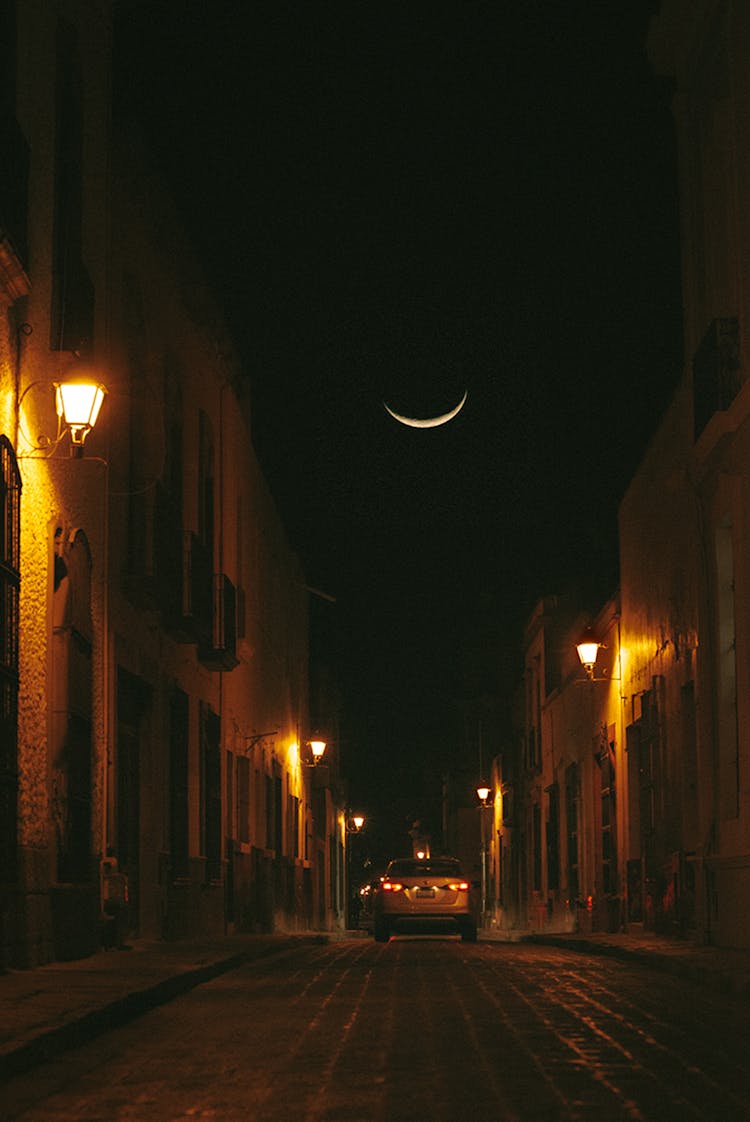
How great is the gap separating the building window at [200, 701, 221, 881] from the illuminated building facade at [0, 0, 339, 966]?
5 cm

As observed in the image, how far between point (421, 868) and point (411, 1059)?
2048 cm

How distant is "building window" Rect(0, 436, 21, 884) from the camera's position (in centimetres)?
1322

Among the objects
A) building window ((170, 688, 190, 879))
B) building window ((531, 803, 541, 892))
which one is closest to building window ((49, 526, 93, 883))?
building window ((170, 688, 190, 879))

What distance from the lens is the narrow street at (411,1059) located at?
Result: 6934 millimetres

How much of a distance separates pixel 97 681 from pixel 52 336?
12.3 ft

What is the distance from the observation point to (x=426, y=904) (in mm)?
28188

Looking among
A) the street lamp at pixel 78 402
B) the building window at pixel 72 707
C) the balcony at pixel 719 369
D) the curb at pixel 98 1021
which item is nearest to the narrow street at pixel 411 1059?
the curb at pixel 98 1021

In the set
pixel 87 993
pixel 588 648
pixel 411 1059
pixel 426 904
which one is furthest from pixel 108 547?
pixel 426 904

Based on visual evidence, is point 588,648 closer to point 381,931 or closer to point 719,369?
point 381,931

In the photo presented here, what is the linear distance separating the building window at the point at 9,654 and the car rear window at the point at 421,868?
15.8 meters

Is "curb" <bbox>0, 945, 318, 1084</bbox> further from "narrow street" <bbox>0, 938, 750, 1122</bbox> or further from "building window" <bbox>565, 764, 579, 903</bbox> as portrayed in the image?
"building window" <bbox>565, 764, 579, 903</bbox>

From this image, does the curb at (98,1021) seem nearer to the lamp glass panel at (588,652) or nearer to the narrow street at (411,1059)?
the narrow street at (411,1059)

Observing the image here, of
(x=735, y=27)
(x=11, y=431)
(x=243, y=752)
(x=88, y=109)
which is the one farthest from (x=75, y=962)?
(x=243, y=752)

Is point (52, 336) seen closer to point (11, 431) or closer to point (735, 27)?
point (11, 431)
